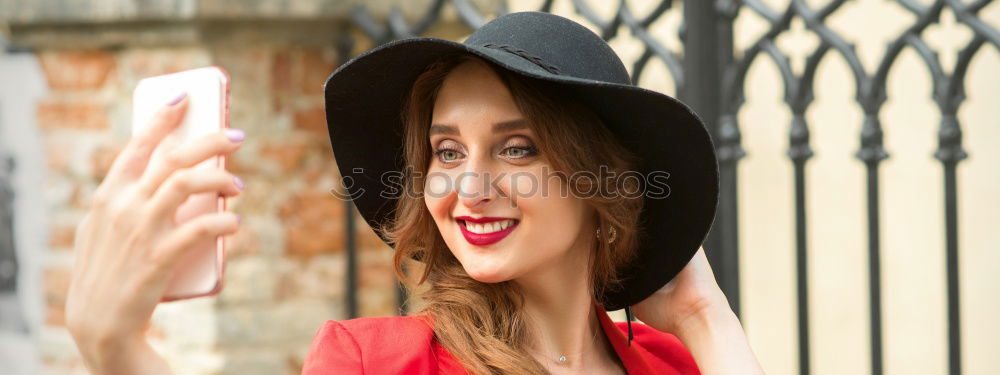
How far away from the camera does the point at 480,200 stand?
2041 mm

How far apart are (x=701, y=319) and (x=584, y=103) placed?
0.52 meters

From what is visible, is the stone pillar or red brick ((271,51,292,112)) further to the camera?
red brick ((271,51,292,112))

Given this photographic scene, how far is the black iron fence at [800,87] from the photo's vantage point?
109 inches

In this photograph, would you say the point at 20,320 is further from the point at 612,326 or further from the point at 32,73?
the point at 612,326

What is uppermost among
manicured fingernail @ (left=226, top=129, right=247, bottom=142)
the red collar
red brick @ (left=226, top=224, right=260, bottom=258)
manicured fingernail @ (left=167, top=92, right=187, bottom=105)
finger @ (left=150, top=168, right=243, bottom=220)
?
manicured fingernail @ (left=167, top=92, right=187, bottom=105)

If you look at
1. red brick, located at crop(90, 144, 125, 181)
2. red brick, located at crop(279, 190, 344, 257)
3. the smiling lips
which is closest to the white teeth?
the smiling lips

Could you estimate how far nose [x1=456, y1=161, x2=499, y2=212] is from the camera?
6.68 feet

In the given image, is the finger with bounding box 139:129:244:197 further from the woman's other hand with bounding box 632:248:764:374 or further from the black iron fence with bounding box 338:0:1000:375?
the black iron fence with bounding box 338:0:1000:375

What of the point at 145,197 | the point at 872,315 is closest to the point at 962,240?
the point at 872,315

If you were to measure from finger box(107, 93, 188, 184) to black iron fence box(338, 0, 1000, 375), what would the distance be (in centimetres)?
187

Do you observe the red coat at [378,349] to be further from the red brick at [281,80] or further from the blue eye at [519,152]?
the red brick at [281,80]

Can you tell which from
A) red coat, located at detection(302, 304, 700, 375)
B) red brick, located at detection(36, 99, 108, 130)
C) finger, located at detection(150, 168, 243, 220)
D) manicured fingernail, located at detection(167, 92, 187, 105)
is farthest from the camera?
red brick, located at detection(36, 99, 108, 130)

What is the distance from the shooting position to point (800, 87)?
2984 millimetres

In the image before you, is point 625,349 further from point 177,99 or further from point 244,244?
point 244,244
